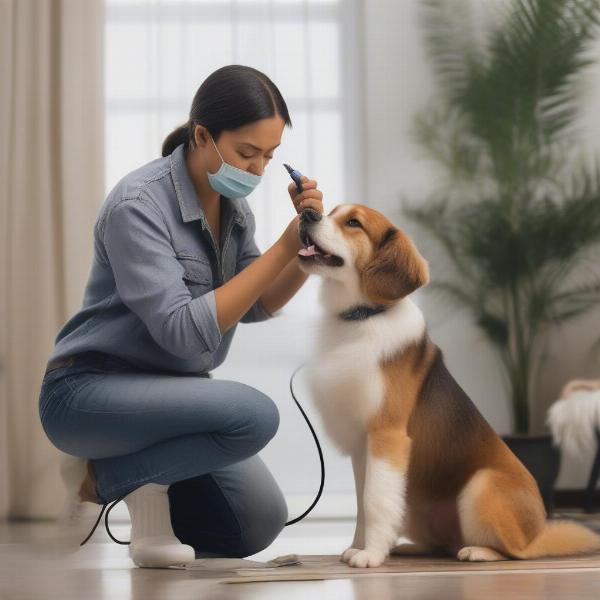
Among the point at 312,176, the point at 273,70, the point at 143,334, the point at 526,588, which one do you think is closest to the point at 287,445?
the point at 312,176

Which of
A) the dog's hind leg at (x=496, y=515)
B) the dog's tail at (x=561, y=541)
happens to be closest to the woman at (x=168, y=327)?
the dog's hind leg at (x=496, y=515)

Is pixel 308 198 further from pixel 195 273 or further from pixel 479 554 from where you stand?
pixel 479 554

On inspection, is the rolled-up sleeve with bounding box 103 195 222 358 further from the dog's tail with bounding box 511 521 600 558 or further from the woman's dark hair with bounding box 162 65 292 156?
the dog's tail with bounding box 511 521 600 558

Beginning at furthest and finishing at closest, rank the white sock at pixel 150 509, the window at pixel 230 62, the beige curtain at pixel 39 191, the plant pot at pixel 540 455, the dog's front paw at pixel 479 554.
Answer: the window at pixel 230 62, the beige curtain at pixel 39 191, the plant pot at pixel 540 455, the white sock at pixel 150 509, the dog's front paw at pixel 479 554

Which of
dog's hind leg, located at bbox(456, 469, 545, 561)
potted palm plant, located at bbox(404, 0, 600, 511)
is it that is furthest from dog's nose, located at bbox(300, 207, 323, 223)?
potted palm plant, located at bbox(404, 0, 600, 511)

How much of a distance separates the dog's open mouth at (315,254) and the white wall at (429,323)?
169 centimetres

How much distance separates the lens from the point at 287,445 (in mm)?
3947

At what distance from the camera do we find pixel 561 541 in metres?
2.26

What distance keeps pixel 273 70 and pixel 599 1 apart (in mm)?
1346

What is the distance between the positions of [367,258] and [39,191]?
6.89 ft

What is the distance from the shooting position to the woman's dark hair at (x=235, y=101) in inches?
85.0

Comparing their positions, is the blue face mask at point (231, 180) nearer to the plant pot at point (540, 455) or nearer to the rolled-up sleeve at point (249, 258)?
the rolled-up sleeve at point (249, 258)

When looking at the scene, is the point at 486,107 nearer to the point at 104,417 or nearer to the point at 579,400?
the point at 579,400

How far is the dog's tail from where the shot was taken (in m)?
2.21
